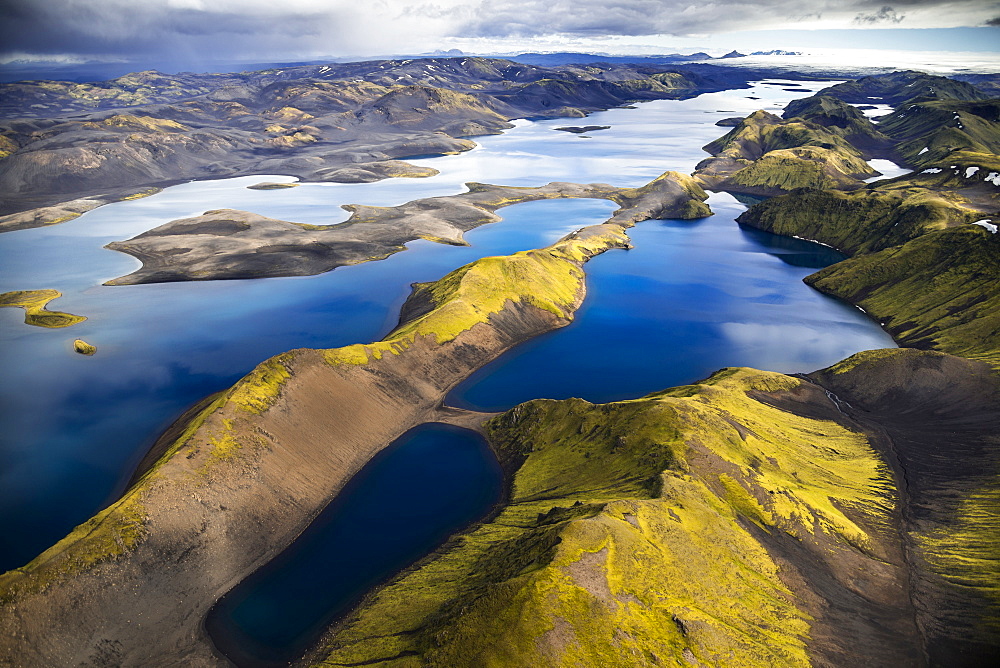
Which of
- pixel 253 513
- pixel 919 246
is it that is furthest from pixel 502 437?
→ pixel 919 246

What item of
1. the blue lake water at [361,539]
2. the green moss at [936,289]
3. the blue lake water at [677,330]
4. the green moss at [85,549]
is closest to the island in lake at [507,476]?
the green moss at [85,549]

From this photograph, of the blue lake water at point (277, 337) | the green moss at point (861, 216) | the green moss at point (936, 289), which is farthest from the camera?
the green moss at point (861, 216)

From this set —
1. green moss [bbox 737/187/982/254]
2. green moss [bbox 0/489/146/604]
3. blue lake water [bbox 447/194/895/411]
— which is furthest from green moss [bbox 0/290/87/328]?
green moss [bbox 737/187/982/254]

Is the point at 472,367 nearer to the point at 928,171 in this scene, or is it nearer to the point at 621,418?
the point at 621,418

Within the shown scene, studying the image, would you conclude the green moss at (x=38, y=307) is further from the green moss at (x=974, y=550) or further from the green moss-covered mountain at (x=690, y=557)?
the green moss at (x=974, y=550)

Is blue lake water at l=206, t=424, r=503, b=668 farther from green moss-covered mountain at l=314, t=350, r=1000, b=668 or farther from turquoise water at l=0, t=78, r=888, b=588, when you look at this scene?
turquoise water at l=0, t=78, r=888, b=588

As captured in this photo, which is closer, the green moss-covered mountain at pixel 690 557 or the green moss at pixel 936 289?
Result: the green moss-covered mountain at pixel 690 557
